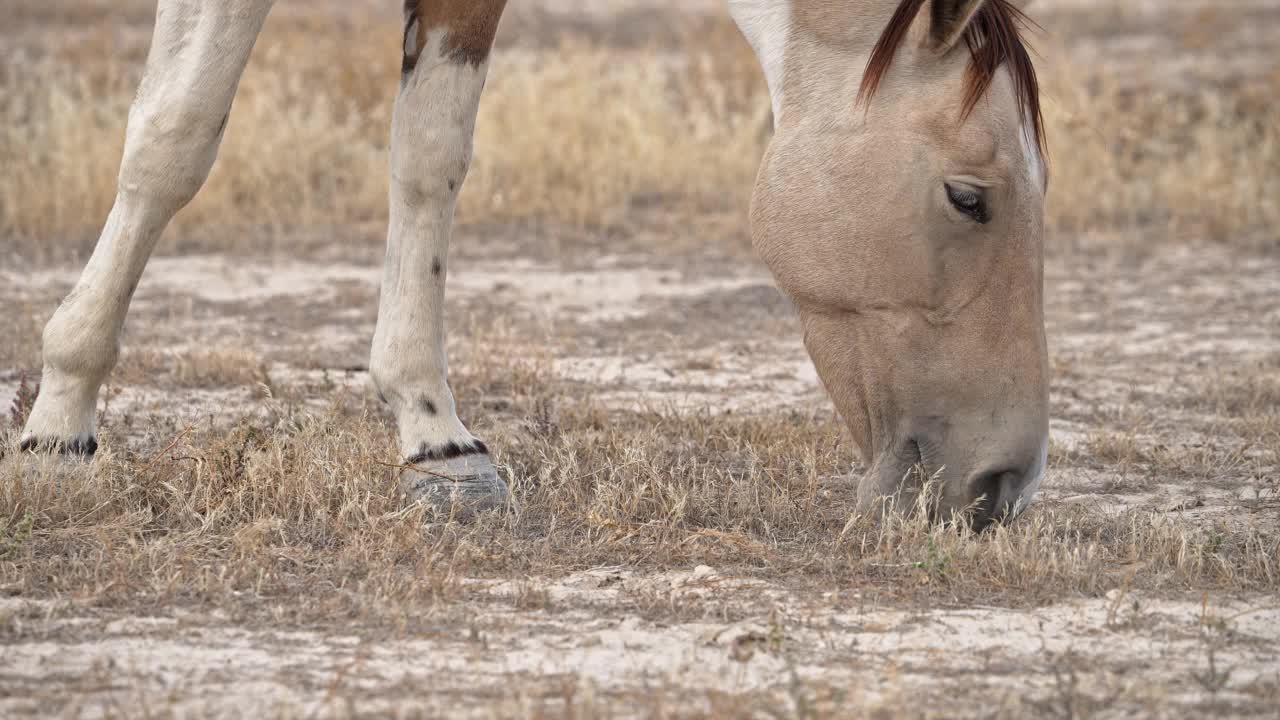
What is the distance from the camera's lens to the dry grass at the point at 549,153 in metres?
7.94

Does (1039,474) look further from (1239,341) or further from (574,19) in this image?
(574,19)

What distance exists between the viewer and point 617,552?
332cm

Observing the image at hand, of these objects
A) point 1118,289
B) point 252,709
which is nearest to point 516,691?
point 252,709

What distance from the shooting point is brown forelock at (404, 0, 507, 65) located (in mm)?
3832

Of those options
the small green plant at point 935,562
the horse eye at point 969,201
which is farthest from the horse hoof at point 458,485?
the horse eye at point 969,201

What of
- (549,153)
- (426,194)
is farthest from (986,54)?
(549,153)

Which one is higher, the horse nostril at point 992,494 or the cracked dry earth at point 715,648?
the horse nostril at point 992,494

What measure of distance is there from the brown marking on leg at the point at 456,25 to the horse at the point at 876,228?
1.46 feet

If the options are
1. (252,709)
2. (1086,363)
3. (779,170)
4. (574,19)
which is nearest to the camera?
(252,709)

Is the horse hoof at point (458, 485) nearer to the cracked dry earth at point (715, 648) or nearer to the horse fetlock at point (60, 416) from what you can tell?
the cracked dry earth at point (715, 648)

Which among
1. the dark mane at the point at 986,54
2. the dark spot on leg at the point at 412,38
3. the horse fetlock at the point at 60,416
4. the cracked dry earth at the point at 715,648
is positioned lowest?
the cracked dry earth at the point at 715,648

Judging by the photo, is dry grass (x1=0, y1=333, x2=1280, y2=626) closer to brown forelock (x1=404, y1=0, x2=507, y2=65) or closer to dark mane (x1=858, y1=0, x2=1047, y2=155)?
dark mane (x1=858, y1=0, x2=1047, y2=155)

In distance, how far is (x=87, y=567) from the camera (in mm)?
3078

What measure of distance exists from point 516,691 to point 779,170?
1.43m
